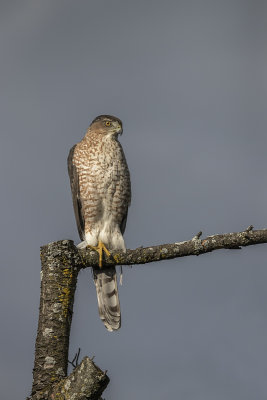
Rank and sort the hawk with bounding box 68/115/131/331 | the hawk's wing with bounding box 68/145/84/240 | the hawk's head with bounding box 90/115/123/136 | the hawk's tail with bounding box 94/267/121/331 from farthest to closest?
the hawk's head with bounding box 90/115/123/136 → the hawk's wing with bounding box 68/145/84/240 → the hawk with bounding box 68/115/131/331 → the hawk's tail with bounding box 94/267/121/331

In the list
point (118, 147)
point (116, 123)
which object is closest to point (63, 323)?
point (118, 147)

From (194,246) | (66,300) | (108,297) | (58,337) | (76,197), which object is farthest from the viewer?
(76,197)

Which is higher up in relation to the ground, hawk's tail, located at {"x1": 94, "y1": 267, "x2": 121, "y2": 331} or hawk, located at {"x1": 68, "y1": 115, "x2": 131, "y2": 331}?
hawk, located at {"x1": 68, "y1": 115, "x2": 131, "y2": 331}

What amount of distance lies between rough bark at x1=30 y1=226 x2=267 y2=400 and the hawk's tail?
1606 mm

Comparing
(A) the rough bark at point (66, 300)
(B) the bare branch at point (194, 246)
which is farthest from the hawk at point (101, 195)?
(B) the bare branch at point (194, 246)

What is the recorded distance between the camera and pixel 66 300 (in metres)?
4.77

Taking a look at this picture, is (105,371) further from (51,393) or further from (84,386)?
(51,393)

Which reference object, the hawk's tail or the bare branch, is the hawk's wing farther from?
the bare branch

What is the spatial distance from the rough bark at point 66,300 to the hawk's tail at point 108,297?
5.27 ft

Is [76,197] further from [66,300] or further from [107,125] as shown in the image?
[66,300]

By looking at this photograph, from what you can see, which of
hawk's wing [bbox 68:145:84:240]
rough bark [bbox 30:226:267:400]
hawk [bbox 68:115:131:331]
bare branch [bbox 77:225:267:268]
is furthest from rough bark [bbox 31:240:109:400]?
hawk's wing [bbox 68:145:84:240]

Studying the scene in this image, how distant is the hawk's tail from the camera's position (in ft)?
23.6

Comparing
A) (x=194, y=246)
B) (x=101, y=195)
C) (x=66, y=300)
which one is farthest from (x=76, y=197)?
(x=66, y=300)

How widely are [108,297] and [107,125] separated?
8.19ft
